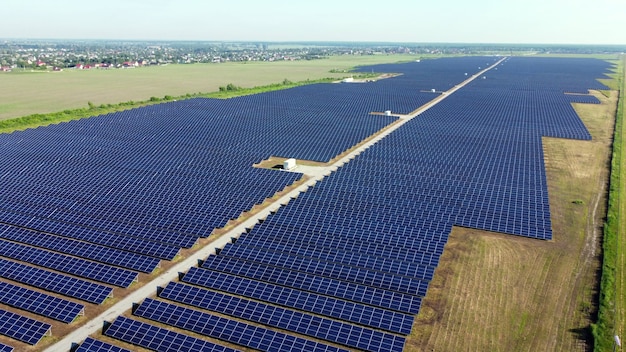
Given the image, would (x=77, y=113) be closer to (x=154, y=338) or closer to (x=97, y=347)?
(x=97, y=347)

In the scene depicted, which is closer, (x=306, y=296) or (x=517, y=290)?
(x=306, y=296)

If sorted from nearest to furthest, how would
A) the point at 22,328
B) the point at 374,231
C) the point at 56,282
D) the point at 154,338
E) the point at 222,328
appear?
the point at 154,338, the point at 22,328, the point at 222,328, the point at 56,282, the point at 374,231

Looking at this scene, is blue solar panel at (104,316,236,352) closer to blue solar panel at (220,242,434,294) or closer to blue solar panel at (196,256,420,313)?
blue solar panel at (196,256,420,313)

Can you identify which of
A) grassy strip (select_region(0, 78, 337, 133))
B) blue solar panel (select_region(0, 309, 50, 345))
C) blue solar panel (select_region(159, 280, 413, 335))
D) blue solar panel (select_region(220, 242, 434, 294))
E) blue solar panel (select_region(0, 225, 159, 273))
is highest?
grassy strip (select_region(0, 78, 337, 133))

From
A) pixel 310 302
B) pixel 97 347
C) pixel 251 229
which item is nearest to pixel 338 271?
pixel 310 302

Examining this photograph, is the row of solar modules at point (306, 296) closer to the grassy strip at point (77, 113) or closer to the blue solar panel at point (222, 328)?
the blue solar panel at point (222, 328)

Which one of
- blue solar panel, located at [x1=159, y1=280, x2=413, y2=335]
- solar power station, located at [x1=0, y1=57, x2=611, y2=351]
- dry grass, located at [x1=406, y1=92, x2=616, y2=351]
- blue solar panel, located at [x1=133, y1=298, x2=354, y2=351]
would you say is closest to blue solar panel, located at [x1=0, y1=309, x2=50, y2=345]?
solar power station, located at [x1=0, y1=57, x2=611, y2=351]

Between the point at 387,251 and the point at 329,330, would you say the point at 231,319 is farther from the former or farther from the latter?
the point at 387,251

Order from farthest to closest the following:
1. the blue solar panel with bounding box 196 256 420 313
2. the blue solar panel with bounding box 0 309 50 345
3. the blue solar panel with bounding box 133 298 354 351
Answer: the blue solar panel with bounding box 196 256 420 313, the blue solar panel with bounding box 0 309 50 345, the blue solar panel with bounding box 133 298 354 351
